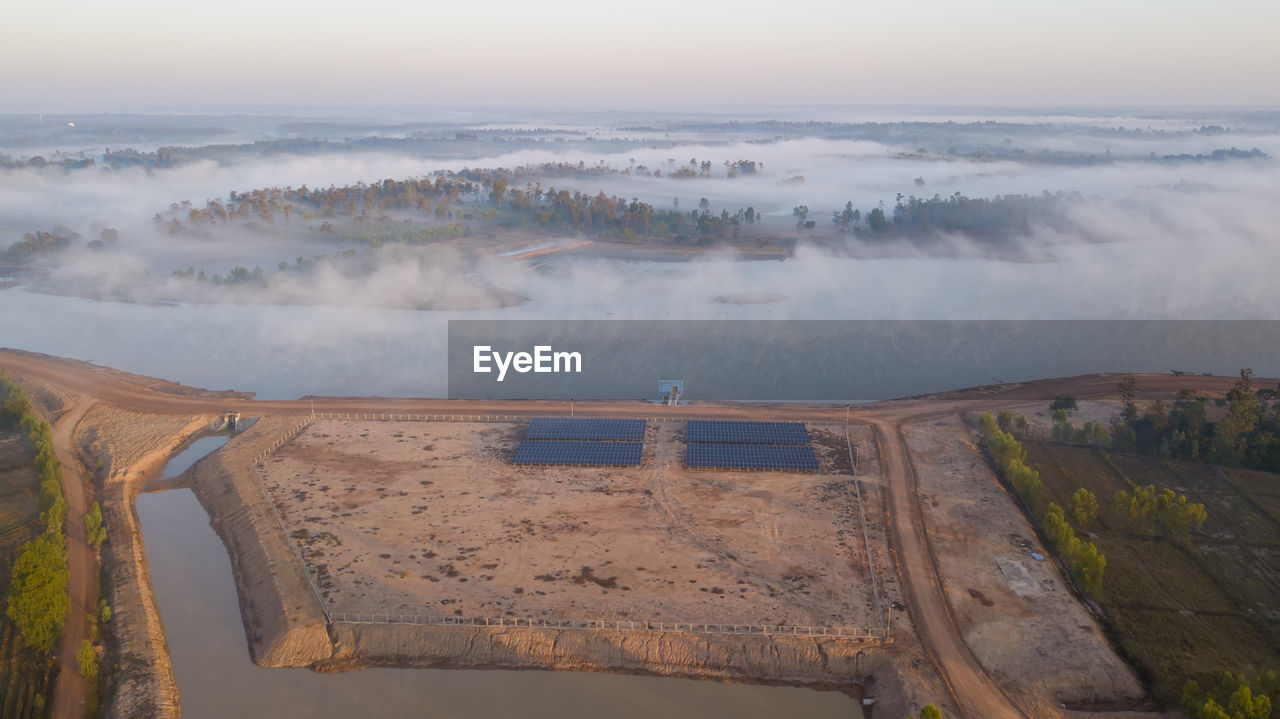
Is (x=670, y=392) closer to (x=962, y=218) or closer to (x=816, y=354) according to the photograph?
(x=816, y=354)

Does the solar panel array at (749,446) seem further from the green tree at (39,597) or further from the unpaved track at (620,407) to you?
the green tree at (39,597)

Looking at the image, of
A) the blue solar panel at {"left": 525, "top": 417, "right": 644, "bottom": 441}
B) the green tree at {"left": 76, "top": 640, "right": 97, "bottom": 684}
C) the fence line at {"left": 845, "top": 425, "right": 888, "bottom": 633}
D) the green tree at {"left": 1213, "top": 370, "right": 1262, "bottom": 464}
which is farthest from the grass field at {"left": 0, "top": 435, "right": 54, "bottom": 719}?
the green tree at {"left": 1213, "top": 370, "right": 1262, "bottom": 464}

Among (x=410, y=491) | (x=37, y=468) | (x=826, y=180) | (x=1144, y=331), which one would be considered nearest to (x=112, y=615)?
(x=410, y=491)

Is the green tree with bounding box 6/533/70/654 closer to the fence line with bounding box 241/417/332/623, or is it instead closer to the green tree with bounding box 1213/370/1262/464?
the fence line with bounding box 241/417/332/623

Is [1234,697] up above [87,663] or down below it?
above

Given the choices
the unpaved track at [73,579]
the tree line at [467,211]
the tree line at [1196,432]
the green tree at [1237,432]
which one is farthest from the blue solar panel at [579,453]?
the tree line at [467,211]

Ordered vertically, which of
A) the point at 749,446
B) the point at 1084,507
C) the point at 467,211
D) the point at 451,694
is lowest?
the point at 451,694

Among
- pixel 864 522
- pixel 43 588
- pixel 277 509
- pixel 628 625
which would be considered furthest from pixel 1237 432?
pixel 43 588
